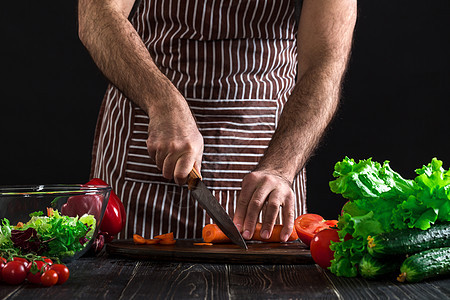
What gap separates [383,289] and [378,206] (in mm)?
163

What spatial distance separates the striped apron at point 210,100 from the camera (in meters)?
2.11

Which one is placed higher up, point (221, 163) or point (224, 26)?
point (224, 26)

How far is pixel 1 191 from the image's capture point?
149cm

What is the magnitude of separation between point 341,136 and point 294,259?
2.16 metres

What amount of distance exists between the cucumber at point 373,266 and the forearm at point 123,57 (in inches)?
25.3

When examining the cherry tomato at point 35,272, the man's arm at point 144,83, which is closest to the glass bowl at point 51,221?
the cherry tomato at point 35,272

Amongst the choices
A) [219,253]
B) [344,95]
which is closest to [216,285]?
[219,253]

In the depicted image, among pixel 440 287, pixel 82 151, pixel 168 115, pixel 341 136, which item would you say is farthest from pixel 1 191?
pixel 341 136

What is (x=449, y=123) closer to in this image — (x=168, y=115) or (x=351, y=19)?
(x=351, y=19)

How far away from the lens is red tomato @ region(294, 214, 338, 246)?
162cm

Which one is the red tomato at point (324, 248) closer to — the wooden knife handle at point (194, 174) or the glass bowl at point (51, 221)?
the wooden knife handle at point (194, 174)

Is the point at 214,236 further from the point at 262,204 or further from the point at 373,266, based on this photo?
the point at 373,266

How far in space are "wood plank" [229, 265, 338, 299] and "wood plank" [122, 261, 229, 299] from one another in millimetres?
27

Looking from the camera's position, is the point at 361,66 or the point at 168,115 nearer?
the point at 168,115
